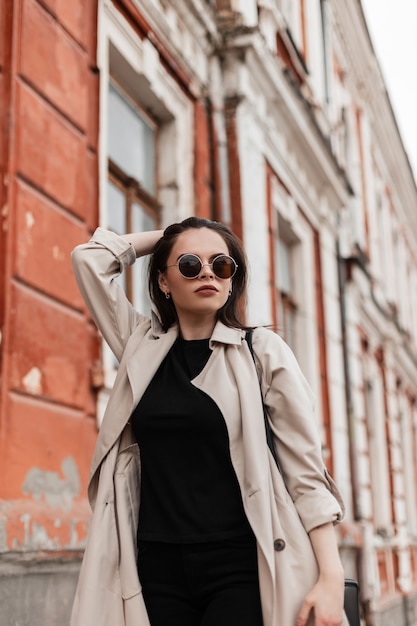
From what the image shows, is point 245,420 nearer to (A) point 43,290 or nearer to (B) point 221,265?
(B) point 221,265

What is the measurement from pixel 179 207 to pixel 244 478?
15.9 feet

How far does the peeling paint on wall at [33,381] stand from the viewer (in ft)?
13.7

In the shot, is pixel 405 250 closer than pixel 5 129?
No

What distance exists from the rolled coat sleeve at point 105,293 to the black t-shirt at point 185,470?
319mm

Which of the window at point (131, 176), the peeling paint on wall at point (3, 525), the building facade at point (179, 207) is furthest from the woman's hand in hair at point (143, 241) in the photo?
the window at point (131, 176)

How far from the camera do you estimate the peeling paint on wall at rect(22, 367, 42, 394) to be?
417 cm

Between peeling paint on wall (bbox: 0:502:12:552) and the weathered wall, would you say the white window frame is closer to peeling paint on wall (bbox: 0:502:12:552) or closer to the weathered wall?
the weathered wall

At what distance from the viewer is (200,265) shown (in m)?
2.38

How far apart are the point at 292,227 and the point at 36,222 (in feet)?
17.8

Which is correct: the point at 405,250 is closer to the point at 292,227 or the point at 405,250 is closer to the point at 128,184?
the point at 292,227

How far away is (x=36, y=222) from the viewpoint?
4.41 metres

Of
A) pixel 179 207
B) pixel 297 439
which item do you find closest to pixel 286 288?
pixel 179 207

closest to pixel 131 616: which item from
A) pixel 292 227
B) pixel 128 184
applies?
pixel 128 184

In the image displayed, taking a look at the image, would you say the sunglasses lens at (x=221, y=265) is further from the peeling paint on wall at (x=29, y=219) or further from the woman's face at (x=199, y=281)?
the peeling paint on wall at (x=29, y=219)
